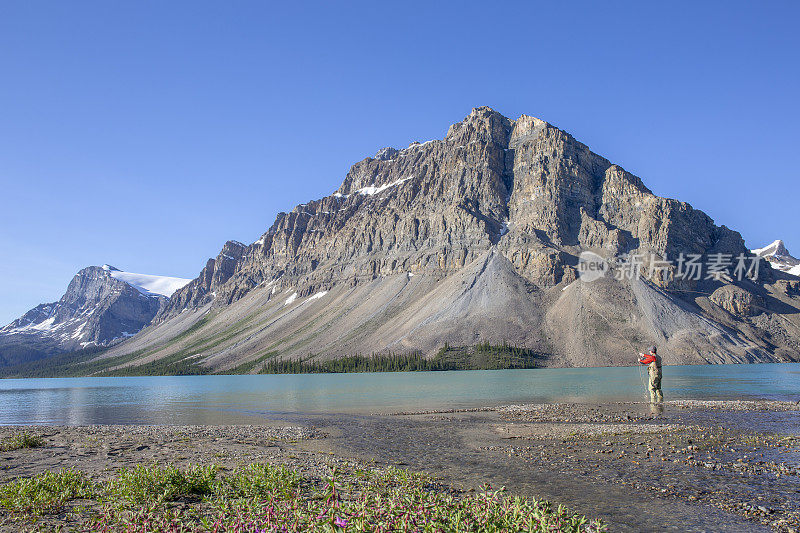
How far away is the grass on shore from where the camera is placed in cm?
777

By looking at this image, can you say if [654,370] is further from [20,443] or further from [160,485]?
[20,443]

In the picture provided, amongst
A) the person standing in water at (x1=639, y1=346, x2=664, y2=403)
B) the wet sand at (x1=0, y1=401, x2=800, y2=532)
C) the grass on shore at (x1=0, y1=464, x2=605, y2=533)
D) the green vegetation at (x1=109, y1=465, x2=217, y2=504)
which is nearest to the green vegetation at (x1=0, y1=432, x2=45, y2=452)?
the wet sand at (x1=0, y1=401, x2=800, y2=532)

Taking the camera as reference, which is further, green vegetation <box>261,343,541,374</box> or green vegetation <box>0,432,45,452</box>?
green vegetation <box>261,343,541,374</box>

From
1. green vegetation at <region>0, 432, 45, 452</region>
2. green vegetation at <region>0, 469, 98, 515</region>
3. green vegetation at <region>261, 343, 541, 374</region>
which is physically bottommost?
green vegetation at <region>261, 343, 541, 374</region>

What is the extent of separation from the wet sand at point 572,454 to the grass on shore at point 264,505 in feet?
10.3

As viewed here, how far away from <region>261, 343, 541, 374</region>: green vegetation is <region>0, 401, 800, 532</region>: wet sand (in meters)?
118

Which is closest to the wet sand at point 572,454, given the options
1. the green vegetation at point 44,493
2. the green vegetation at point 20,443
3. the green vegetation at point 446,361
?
the green vegetation at point 20,443

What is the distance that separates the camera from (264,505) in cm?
974

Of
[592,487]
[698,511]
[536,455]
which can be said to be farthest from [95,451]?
[698,511]

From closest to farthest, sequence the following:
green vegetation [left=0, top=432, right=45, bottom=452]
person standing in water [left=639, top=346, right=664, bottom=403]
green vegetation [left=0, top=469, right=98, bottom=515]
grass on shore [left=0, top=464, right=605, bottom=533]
→ grass on shore [left=0, top=464, right=605, bottom=533]
green vegetation [left=0, top=469, right=98, bottom=515]
green vegetation [left=0, top=432, right=45, bottom=452]
person standing in water [left=639, top=346, right=664, bottom=403]

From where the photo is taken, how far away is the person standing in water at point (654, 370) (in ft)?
125

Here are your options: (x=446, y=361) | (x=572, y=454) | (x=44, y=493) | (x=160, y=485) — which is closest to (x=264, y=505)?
(x=160, y=485)

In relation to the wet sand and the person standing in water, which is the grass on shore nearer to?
the wet sand

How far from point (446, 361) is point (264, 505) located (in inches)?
6101
